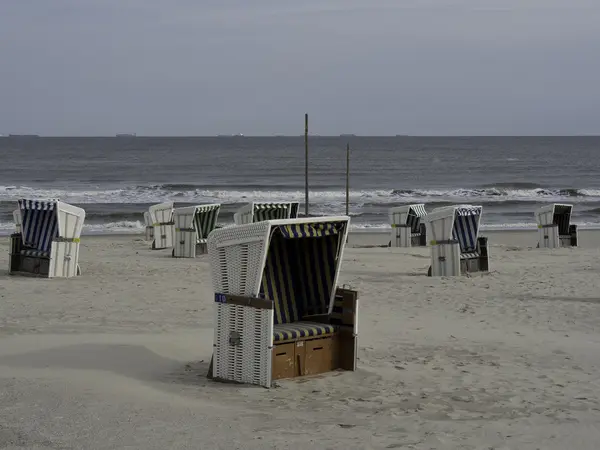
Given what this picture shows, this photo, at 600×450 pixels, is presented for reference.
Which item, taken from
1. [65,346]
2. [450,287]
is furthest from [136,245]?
[65,346]

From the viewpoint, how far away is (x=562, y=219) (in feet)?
67.0

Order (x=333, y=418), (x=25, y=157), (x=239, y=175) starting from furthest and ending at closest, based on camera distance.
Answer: (x=25, y=157) < (x=239, y=175) < (x=333, y=418)

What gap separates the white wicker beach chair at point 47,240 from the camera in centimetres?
1277

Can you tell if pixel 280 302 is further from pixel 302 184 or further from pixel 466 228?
pixel 302 184

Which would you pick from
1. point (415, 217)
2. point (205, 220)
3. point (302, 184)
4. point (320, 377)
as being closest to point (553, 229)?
point (415, 217)

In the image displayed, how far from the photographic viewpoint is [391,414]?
6.27m

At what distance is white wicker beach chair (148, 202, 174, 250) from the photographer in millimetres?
17984

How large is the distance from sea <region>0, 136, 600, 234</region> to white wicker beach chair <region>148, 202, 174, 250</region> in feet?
28.0

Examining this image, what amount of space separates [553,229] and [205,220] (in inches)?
306

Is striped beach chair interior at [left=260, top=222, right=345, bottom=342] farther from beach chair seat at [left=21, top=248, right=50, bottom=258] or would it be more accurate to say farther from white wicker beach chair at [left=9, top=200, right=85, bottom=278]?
beach chair seat at [left=21, top=248, right=50, bottom=258]

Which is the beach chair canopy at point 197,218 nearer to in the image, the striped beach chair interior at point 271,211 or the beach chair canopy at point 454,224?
the striped beach chair interior at point 271,211

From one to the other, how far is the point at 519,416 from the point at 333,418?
4.21ft

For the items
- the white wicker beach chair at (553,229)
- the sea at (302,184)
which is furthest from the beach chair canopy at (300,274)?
the sea at (302,184)

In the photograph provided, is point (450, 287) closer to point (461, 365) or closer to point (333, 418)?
point (461, 365)
